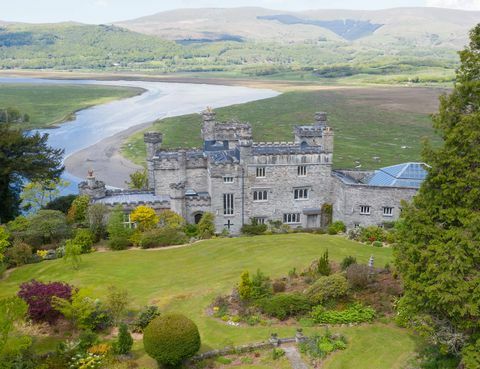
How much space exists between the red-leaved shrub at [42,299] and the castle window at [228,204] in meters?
26.1

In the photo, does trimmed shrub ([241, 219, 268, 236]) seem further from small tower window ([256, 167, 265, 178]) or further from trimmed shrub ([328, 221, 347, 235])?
trimmed shrub ([328, 221, 347, 235])

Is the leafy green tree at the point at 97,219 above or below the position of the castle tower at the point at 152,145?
below

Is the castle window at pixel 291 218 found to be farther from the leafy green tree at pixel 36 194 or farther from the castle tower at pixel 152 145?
the leafy green tree at pixel 36 194

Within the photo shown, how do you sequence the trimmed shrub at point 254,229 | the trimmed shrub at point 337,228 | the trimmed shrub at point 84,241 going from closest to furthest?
the trimmed shrub at point 84,241 < the trimmed shrub at point 337,228 < the trimmed shrub at point 254,229

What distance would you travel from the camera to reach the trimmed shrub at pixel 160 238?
46594 millimetres

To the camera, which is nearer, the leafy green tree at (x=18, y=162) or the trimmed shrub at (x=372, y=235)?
the trimmed shrub at (x=372, y=235)

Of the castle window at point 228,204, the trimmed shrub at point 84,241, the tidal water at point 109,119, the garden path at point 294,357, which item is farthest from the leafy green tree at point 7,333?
the tidal water at point 109,119

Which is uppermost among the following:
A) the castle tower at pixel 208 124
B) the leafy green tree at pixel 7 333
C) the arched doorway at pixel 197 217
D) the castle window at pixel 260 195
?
the castle tower at pixel 208 124

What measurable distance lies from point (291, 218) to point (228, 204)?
7.40 m

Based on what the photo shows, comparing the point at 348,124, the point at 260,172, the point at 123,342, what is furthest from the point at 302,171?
the point at 348,124

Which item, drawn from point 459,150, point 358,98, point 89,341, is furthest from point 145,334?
point 358,98

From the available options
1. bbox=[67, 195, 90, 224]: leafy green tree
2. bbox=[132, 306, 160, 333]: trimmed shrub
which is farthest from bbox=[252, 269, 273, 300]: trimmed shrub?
bbox=[67, 195, 90, 224]: leafy green tree

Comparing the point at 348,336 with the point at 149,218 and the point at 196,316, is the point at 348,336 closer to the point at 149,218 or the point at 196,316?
the point at 196,316

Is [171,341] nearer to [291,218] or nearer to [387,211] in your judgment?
[387,211]
